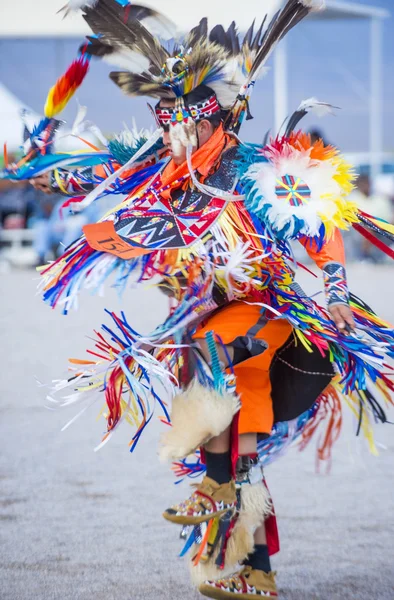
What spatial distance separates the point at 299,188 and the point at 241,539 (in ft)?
3.70

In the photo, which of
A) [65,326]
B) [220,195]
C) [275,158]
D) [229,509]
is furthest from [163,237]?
[65,326]

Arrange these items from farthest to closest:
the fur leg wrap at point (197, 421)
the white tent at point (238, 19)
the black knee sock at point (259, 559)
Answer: the white tent at point (238, 19) → the black knee sock at point (259, 559) → the fur leg wrap at point (197, 421)

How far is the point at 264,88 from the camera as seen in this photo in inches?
825

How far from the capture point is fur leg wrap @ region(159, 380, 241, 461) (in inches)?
→ 112

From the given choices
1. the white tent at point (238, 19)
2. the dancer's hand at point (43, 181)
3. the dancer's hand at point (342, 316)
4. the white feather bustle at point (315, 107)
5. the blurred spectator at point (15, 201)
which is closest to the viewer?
the dancer's hand at point (342, 316)

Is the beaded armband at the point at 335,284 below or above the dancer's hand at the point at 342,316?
above

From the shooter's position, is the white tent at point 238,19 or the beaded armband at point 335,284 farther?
the white tent at point 238,19

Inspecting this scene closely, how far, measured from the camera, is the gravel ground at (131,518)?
10.7 feet

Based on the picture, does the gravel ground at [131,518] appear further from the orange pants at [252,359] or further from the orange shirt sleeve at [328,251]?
the orange shirt sleeve at [328,251]

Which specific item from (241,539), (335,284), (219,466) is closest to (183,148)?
(335,284)

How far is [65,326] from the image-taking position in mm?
9398

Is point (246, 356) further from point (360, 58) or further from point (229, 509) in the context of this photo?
point (360, 58)

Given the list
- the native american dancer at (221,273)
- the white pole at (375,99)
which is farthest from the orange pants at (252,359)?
the white pole at (375,99)

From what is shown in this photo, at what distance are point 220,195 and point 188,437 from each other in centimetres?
78
